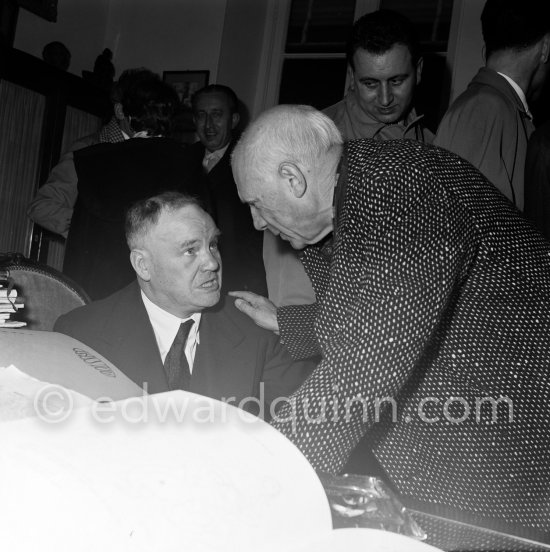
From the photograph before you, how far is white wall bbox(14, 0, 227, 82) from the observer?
515 centimetres

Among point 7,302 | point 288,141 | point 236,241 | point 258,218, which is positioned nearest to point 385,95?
point 236,241

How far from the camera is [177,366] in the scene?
1819mm

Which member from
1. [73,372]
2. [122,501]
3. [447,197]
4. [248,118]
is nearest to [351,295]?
[447,197]

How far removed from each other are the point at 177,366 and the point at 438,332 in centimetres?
94

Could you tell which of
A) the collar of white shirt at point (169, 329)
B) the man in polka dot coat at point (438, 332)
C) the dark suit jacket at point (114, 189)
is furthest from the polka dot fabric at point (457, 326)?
the dark suit jacket at point (114, 189)

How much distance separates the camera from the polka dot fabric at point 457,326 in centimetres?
94

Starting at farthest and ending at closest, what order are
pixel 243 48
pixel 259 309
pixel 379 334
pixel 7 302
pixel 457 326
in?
1. pixel 243 48
2. pixel 259 309
3. pixel 7 302
4. pixel 457 326
5. pixel 379 334

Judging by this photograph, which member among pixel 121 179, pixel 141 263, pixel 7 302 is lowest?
pixel 7 302

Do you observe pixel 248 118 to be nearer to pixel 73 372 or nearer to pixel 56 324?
pixel 56 324

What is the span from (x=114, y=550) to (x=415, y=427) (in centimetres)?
64

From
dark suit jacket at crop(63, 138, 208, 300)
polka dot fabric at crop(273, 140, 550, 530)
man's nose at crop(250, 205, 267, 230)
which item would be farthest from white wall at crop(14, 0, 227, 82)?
polka dot fabric at crop(273, 140, 550, 530)

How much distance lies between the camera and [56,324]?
1769 mm

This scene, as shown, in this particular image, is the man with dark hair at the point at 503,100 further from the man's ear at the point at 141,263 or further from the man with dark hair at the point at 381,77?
the man's ear at the point at 141,263

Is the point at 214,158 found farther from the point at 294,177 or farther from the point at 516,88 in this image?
the point at 294,177
